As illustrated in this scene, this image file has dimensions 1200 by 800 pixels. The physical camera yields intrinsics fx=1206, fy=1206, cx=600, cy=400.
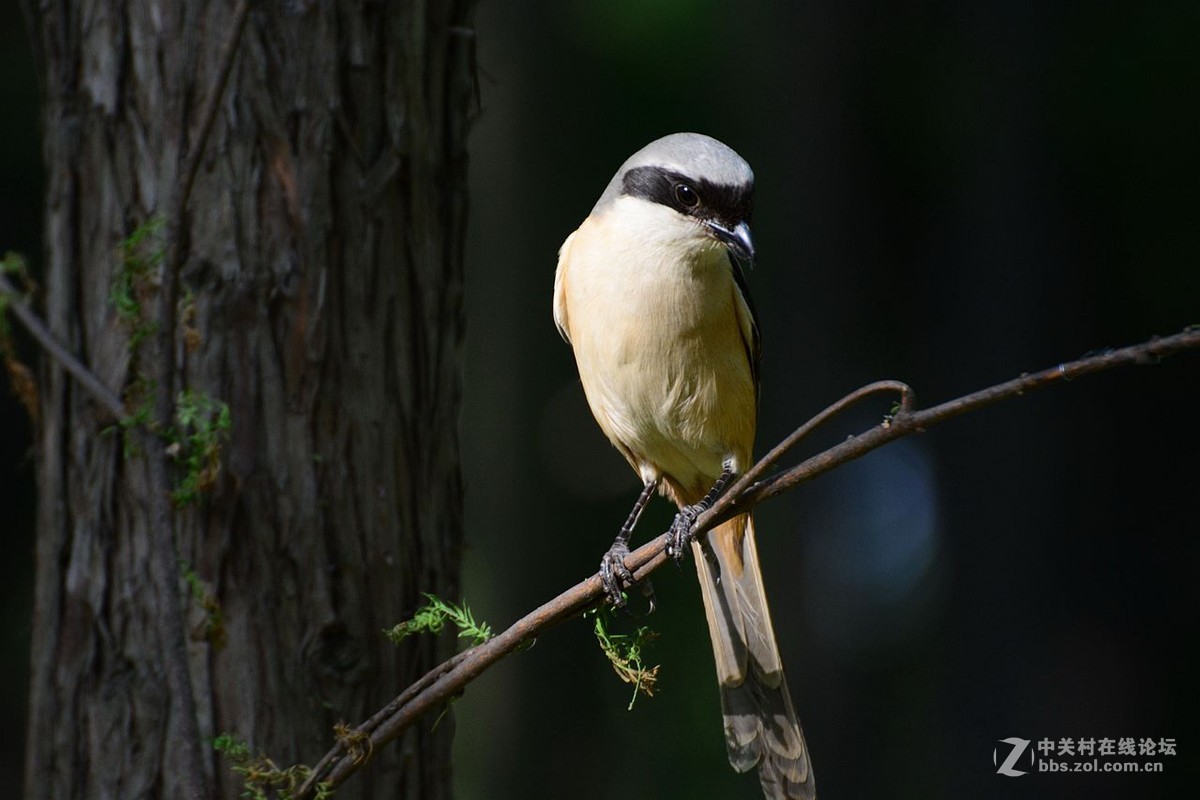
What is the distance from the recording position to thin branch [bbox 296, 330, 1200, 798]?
1.74 meters

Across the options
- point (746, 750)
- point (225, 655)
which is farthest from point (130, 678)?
point (746, 750)

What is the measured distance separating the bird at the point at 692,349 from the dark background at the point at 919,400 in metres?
3.22

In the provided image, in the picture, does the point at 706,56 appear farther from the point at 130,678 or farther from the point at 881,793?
the point at 130,678

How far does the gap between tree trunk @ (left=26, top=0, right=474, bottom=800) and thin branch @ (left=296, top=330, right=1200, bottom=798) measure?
1.44 feet

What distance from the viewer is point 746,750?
332 centimetres

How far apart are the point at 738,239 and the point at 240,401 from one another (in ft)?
4.31

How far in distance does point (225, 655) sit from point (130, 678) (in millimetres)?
226

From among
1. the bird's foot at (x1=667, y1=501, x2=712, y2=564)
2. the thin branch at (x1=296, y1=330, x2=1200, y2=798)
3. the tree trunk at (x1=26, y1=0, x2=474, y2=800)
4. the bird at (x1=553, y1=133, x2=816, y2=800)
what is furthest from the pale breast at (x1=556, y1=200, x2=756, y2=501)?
the thin branch at (x1=296, y1=330, x2=1200, y2=798)

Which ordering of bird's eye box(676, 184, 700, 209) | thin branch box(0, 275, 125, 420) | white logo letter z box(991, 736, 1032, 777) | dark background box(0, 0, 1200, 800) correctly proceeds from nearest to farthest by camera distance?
thin branch box(0, 275, 125, 420), bird's eye box(676, 184, 700, 209), white logo letter z box(991, 736, 1032, 777), dark background box(0, 0, 1200, 800)

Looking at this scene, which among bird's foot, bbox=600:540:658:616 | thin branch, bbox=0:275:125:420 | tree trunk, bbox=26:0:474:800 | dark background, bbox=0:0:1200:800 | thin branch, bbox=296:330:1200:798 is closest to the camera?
thin branch, bbox=296:330:1200:798

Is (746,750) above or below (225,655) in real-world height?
below

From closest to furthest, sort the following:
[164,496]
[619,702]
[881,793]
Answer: [164,496] → [881,793] → [619,702]

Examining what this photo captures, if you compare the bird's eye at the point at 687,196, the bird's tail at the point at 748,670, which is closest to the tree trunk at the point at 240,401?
the bird's eye at the point at 687,196

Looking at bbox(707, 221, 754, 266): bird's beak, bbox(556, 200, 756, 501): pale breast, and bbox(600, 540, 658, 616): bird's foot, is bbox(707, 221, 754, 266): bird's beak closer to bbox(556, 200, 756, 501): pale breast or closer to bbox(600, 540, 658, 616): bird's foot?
bbox(556, 200, 756, 501): pale breast
